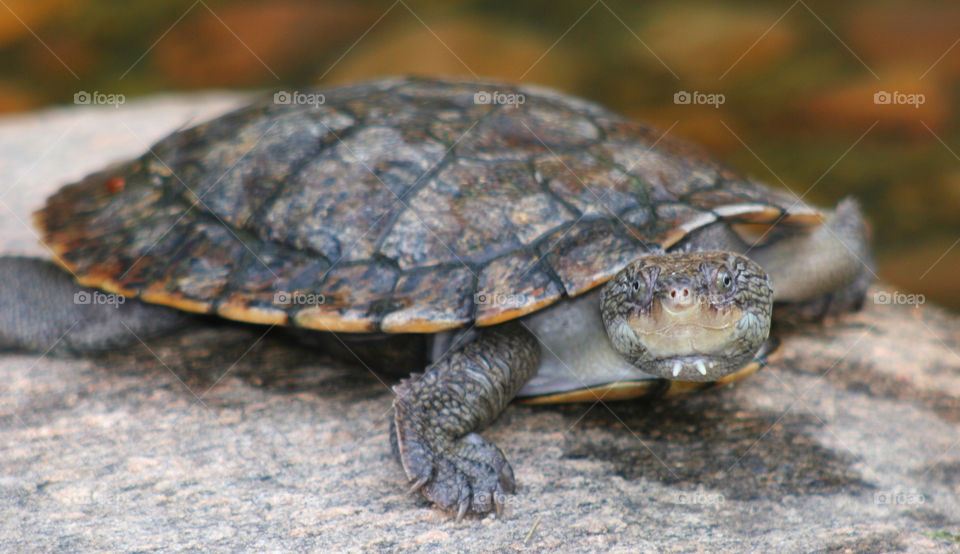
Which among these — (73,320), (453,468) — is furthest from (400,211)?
(73,320)

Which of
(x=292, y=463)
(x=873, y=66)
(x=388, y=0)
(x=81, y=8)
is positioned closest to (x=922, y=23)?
(x=873, y=66)

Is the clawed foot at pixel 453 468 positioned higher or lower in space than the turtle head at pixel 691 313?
lower

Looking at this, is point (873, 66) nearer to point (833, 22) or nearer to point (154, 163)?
point (833, 22)

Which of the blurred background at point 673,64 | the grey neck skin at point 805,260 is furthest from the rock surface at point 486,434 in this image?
the blurred background at point 673,64

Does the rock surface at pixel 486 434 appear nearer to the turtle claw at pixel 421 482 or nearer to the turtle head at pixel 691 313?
the turtle claw at pixel 421 482

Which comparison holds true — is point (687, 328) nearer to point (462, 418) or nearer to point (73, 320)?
point (462, 418)

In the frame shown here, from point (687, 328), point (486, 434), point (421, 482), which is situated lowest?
point (421, 482)
